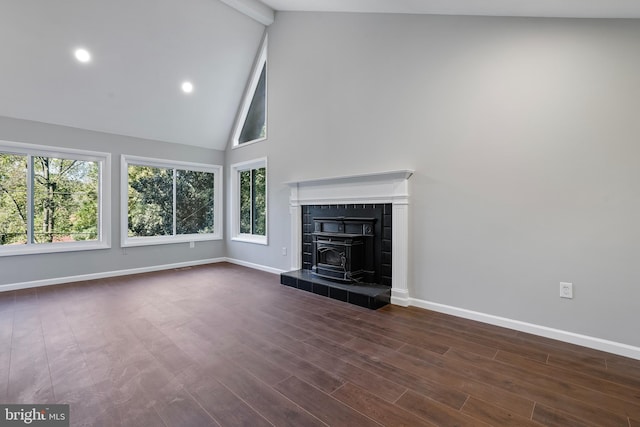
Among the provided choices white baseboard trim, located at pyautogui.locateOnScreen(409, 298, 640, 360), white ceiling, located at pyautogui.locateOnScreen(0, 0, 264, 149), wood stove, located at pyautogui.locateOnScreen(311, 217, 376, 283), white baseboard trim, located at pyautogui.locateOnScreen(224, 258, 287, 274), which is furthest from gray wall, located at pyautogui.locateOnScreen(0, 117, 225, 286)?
white baseboard trim, located at pyautogui.locateOnScreen(409, 298, 640, 360)

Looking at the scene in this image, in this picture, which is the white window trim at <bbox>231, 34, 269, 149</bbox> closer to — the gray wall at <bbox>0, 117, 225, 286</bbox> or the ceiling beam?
the ceiling beam

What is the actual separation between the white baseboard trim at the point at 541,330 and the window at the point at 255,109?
3.83 m

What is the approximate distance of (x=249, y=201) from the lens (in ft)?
18.8

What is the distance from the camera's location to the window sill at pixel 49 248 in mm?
3973

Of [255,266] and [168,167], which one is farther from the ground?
[168,167]

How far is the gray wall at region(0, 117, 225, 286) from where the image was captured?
399 cm

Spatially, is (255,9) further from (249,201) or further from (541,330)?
(541,330)

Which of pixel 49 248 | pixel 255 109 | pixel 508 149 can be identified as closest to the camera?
pixel 508 149

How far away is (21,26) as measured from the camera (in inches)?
131

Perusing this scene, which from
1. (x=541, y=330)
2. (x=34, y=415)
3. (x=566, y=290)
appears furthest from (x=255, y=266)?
(x=566, y=290)

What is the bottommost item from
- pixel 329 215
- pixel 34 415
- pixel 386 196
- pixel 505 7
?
pixel 34 415

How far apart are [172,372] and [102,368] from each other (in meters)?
0.51

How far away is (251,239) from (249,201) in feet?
2.51

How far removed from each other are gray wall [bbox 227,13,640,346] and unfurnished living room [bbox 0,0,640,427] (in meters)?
0.02
